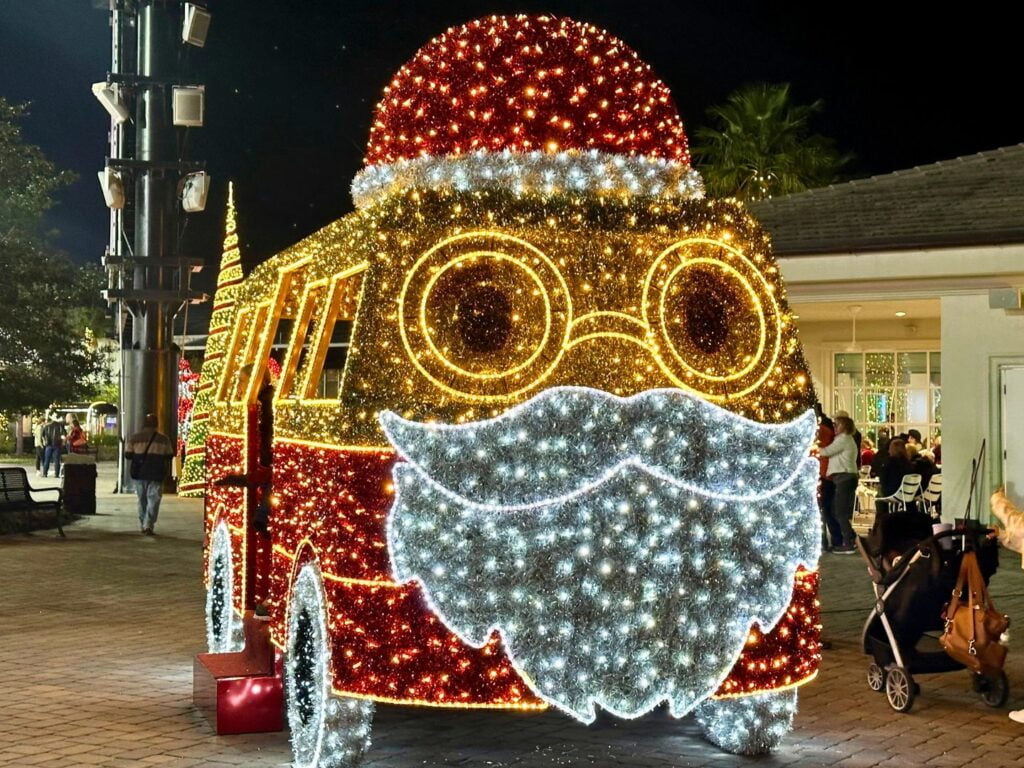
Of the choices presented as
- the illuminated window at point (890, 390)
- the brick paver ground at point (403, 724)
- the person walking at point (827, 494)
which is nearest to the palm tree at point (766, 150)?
the illuminated window at point (890, 390)

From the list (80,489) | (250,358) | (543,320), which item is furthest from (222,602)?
(80,489)

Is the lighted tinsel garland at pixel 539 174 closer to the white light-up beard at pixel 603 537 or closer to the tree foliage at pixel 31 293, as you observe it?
the white light-up beard at pixel 603 537

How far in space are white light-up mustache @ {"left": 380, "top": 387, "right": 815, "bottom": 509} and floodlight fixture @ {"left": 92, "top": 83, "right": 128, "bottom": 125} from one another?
18369mm

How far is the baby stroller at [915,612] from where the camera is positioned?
7641 millimetres

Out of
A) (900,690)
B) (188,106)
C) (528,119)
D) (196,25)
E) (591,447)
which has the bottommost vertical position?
(900,690)

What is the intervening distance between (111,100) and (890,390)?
42.3 ft

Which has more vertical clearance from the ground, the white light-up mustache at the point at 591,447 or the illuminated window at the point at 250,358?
the illuminated window at the point at 250,358

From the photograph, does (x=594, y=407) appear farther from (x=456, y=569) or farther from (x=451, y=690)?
(x=451, y=690)

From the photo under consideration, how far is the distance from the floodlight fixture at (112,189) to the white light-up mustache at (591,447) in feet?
60.9

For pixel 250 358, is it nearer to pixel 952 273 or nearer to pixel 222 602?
pixel 222 602

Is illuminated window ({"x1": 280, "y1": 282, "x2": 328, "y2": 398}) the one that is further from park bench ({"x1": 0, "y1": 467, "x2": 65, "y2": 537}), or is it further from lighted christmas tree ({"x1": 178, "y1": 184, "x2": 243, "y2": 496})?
park bench ({"x1": 0, "y1": 467, "x2": 65, "y2": 537})

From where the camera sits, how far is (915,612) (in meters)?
7.80

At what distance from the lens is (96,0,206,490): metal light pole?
23.3 metres

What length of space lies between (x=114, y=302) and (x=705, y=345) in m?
19.6
